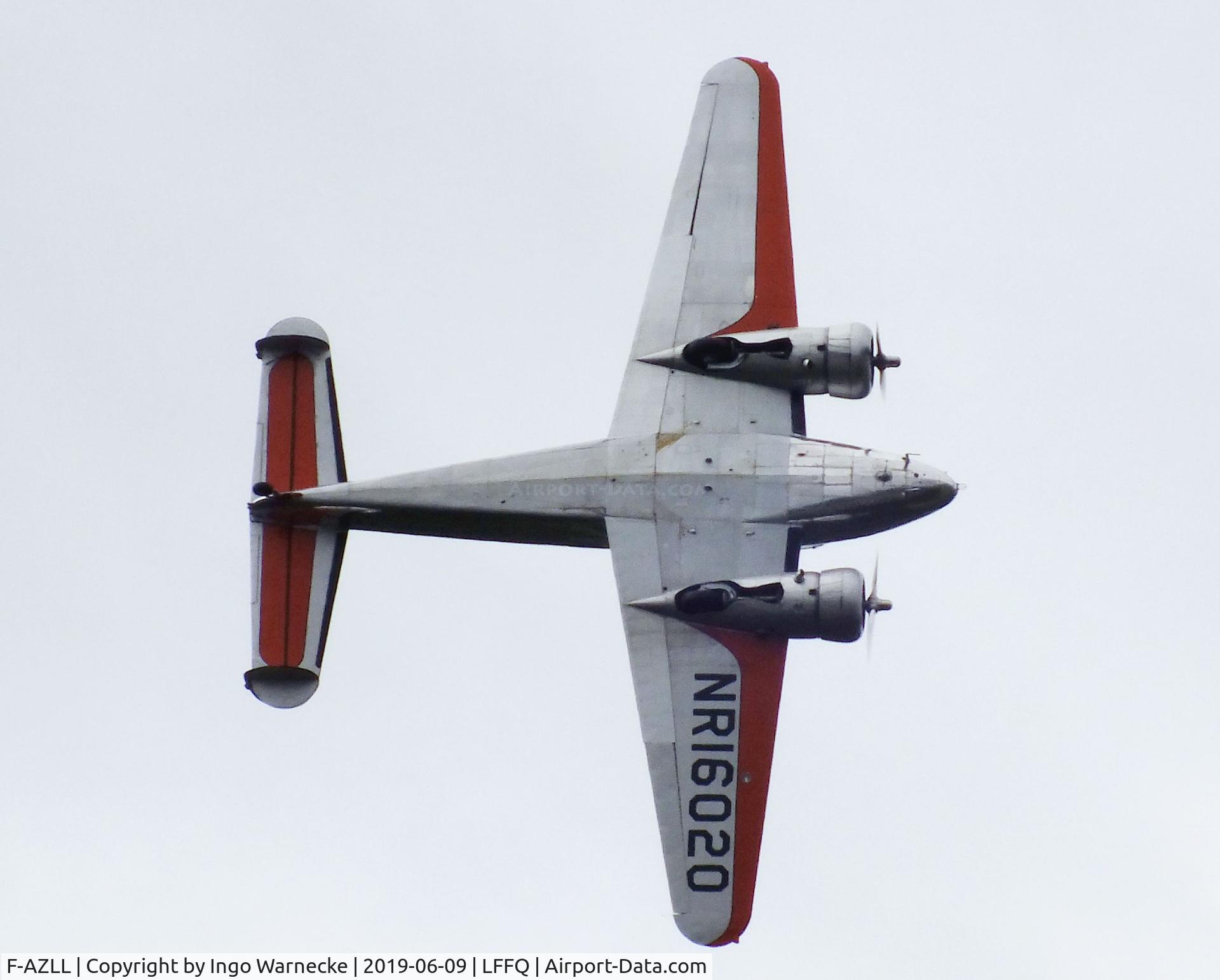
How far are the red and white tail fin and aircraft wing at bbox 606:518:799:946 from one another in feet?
18.2

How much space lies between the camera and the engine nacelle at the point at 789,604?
115 feet

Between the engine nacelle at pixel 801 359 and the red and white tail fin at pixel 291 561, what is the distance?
725 cm

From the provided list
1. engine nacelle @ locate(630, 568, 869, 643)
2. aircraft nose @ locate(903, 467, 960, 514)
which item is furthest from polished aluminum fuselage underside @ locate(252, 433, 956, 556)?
engine nacelle @ locate(630, 568, 869, 643)

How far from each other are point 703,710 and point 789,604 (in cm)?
236

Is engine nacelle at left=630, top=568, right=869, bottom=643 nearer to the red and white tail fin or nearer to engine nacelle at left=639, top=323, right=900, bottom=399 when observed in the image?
engine nacelle at left=639, top=323, right=900, bottom=399

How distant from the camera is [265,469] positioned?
38062mm

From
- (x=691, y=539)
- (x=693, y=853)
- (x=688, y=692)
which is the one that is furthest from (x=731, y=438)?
(x=693, y=853)

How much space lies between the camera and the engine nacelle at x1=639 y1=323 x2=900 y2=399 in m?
36.4

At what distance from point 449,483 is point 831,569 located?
682 centimetres

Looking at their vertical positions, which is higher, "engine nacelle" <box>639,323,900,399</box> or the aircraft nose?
"engine nacelle" <box>639,323,900,399</box>

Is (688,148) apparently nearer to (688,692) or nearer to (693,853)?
(688,692)

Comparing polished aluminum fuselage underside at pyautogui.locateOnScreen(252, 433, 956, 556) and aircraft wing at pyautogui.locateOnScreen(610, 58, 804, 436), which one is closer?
polished aluminum fuselage underside at pyautogui.locateOnScreen(252, 433, 956, 556)

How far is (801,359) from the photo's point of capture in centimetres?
3647

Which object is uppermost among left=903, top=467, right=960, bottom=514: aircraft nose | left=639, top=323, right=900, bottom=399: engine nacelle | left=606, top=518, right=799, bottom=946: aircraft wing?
left=639, top=323, right=900, bottom=399: engine nacelle
